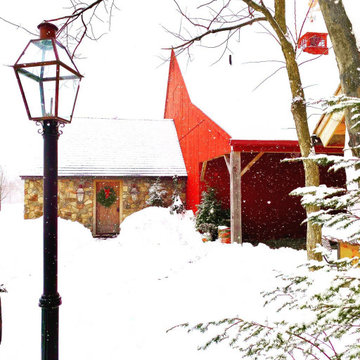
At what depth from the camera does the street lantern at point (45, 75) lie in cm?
270

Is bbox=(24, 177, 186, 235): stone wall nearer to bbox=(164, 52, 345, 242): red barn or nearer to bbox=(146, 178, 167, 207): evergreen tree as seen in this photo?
bbox=(146, 178, 167, 207): evergreen tree

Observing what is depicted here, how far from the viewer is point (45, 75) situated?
273 centimetres

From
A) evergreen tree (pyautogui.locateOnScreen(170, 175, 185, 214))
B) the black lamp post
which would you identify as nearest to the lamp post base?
the black lamp post

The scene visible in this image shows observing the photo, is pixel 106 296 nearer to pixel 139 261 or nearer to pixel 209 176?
pixel 139 261

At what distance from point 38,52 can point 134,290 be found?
14.9 feet

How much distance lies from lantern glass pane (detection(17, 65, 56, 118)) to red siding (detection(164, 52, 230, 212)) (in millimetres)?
5936

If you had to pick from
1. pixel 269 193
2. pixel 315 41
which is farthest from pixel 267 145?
pixel 315 41

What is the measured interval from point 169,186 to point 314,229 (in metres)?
9.44

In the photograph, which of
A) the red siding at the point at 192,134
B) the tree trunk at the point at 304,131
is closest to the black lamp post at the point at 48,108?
the tree trunk at the point at 304,131

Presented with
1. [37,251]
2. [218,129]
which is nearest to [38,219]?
[37,251]

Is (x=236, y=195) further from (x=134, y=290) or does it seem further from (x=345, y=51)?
(x=345, y=51)

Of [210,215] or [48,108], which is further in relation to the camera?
[210,215]

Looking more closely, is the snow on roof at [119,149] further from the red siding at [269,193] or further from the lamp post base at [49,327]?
the lamp post base at [49,327]

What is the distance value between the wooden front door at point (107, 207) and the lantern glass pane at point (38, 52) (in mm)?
11315
